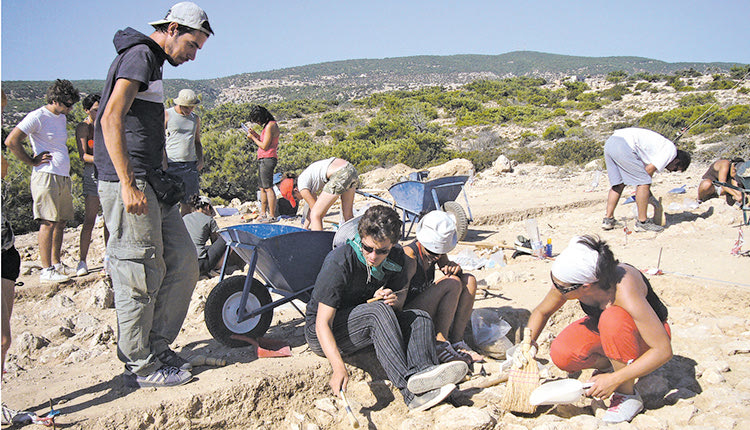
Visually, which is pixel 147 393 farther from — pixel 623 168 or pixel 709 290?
pixel 623 168

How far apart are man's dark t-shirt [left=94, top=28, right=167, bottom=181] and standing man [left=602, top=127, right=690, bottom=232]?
16.3 feet

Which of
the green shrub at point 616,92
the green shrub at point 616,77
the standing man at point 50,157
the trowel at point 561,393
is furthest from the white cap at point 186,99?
the green shrub at point 616,77

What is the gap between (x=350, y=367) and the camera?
10.4ft

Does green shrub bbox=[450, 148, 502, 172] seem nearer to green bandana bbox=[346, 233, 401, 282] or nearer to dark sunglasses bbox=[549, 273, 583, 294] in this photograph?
green bandana bbox=[346, 233, 401, 282]

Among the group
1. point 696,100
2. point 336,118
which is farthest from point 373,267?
point 336,118

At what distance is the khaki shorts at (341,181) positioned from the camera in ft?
16.1

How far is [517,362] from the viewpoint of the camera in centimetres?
280

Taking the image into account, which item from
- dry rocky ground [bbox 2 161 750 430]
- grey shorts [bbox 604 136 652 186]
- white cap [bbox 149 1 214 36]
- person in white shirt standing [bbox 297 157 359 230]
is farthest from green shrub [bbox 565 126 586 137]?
white cap [bbox 149 1 214 36]

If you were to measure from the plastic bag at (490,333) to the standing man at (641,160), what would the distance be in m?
3.25

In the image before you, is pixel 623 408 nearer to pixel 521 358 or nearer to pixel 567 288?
pixel 521 358

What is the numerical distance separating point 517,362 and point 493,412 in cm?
28

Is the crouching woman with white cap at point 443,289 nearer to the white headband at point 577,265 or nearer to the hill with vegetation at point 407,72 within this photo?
the white headband at point 577,265

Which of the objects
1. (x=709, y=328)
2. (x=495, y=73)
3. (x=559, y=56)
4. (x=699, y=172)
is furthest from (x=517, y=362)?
(x=559, y=56)

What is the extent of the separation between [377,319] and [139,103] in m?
1.59
